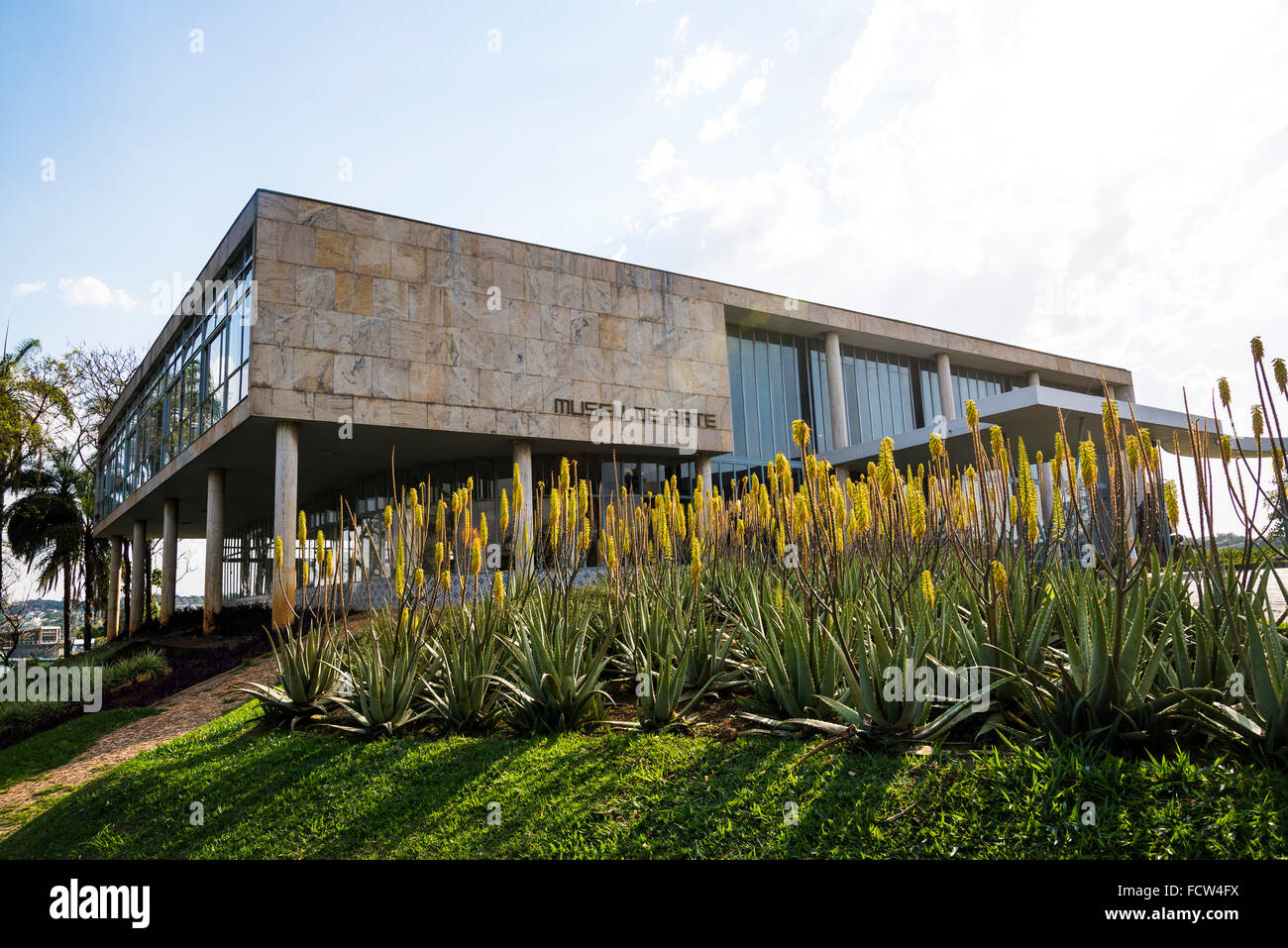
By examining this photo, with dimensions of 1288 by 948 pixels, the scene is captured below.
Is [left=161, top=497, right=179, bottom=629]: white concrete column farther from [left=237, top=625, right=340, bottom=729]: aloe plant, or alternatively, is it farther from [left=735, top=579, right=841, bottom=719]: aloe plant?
[left=735, top=579, right=841, bottom=719]: aloe plant

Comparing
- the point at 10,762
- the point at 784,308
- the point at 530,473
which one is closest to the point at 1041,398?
the point at 784,308

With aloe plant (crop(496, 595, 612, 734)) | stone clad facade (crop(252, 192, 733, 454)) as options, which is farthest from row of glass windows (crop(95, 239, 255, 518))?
aloe plant (crop(496, 595, 612, 734))

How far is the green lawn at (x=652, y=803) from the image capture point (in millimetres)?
3189

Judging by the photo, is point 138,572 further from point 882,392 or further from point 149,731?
point 882,392

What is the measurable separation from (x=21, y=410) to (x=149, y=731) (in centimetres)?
2266

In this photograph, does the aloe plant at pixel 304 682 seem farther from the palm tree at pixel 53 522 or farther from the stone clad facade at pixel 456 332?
the palm tree at pixel 53 522

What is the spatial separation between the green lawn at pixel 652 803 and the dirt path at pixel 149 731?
6.03ft

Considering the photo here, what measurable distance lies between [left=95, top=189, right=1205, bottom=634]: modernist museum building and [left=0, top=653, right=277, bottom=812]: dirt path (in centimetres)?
155

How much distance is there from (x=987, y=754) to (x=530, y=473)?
15759 millimetres

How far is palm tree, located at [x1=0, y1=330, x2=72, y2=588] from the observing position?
2475 centimetres

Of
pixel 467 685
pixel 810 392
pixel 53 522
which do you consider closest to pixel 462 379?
pixel 467 685

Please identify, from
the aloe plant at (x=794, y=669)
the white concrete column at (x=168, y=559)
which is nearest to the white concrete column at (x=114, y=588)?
the white concrete column at (x=168, y=559)

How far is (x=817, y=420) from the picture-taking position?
88.1 ft
